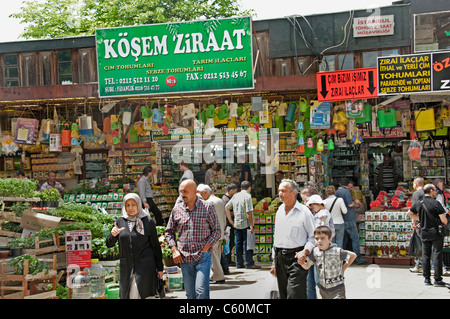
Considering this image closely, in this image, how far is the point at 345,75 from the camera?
12578 mm

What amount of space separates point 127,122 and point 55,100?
1.99 metres

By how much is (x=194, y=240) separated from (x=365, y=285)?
15.1 ft

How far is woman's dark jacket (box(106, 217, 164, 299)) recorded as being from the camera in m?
6.77

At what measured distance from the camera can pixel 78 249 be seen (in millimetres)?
8875

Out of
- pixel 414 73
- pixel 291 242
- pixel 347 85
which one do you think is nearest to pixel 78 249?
pixel 291 242

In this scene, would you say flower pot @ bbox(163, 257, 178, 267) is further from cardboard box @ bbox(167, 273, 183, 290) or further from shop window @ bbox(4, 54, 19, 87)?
shop window @ bbox(4, 54, 19, 87)

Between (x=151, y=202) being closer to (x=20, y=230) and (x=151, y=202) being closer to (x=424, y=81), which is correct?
(x=20, y=230)

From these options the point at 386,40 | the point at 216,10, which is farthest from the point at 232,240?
the point at 216,10

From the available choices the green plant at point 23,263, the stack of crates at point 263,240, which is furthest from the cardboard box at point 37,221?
the stack of crates at point 263,240

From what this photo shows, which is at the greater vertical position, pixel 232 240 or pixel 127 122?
pixel 127 122

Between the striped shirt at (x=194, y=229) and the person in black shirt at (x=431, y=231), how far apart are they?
491cm

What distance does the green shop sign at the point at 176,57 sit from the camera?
12.8m

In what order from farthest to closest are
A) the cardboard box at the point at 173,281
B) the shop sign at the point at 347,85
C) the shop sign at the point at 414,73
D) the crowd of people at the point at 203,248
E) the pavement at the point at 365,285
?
the shop sign at the point at 347,85
the shop sign at the point at 414,73
the cardboard box at the point at 173,281
the pavement at the point at 365,285
the crowd of people at the point at 203,248

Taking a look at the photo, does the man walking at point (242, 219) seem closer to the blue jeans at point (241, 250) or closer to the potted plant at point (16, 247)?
the blue jeans at point (241, 250)
